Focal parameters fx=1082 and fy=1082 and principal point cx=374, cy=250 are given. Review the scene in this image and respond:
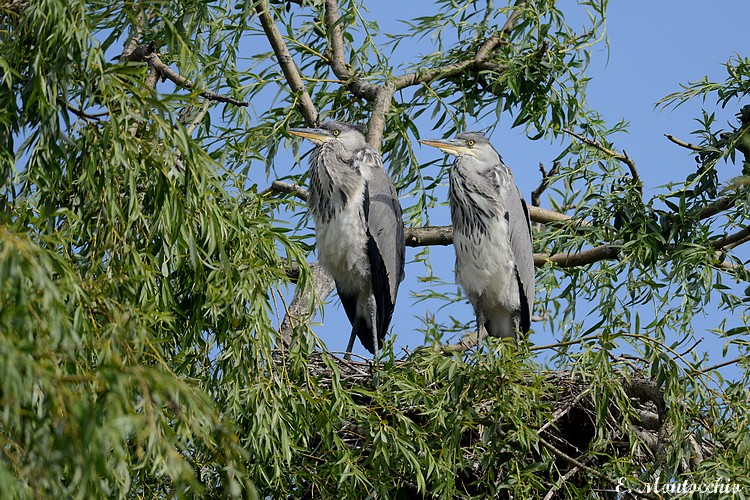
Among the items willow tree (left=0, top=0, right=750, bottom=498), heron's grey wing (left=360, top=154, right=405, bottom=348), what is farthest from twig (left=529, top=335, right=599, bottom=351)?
heron's grey wing (left=360, top=154, right=405, bottom=348)

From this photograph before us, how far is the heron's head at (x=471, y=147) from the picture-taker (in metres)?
5.13

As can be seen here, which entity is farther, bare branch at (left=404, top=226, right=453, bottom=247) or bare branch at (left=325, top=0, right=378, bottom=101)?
bare branch at (left=325, top=0, right=378, bottom=101)

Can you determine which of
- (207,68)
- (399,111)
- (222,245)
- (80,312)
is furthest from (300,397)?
(399,111)

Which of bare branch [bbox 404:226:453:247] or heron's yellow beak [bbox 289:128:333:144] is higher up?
heron's yellow beak [bbox 289:128:333:144]

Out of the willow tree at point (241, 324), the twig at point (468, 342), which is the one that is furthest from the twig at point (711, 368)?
the twig at point (468, 342)

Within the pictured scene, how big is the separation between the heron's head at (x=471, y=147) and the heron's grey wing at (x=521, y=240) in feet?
0.42

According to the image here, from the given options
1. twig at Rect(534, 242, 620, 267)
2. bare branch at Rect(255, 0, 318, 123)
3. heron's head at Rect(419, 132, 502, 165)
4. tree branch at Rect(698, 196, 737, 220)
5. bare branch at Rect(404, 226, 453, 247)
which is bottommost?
tree branch at Rect(698, 196, 737, 220)

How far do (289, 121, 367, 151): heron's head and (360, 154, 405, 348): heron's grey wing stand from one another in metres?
0.17

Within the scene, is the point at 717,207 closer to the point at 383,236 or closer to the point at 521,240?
the point at 521,240

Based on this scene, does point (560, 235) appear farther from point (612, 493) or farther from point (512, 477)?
point (512, 477)

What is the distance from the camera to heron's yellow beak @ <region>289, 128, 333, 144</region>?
5.01 metres

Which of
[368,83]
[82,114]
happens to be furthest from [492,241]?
[82,114]

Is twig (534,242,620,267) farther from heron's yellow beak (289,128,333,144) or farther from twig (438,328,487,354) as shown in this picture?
heron's yellow beak (289,128,333,144)

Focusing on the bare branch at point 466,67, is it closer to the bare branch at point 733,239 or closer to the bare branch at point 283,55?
the bare branch at point 283,55
